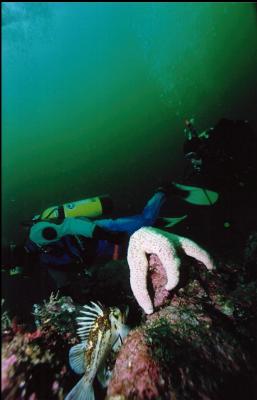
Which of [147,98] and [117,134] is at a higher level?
[147,98]

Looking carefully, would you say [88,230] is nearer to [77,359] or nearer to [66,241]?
[66,241]

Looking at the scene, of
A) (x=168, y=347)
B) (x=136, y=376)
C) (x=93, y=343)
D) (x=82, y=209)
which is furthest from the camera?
(x=82, y=209)

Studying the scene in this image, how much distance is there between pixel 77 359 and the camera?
2.90m

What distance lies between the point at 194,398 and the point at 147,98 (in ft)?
146

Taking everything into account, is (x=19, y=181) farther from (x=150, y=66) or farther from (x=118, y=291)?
(x=118, y=291)

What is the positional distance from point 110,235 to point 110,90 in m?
32.9

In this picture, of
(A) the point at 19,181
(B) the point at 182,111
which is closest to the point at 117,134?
(B) the point at 182,111

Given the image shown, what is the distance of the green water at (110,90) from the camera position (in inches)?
209

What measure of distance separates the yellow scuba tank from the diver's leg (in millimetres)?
231

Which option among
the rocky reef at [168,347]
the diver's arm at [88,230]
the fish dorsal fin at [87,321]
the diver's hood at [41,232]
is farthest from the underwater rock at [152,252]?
the diver's hood at [41,232]

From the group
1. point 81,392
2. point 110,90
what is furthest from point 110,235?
point 110,90

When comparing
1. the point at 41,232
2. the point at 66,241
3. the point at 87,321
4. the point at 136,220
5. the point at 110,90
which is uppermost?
the point at 110,90

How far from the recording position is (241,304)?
3.33 m

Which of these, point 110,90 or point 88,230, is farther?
point 110,90
